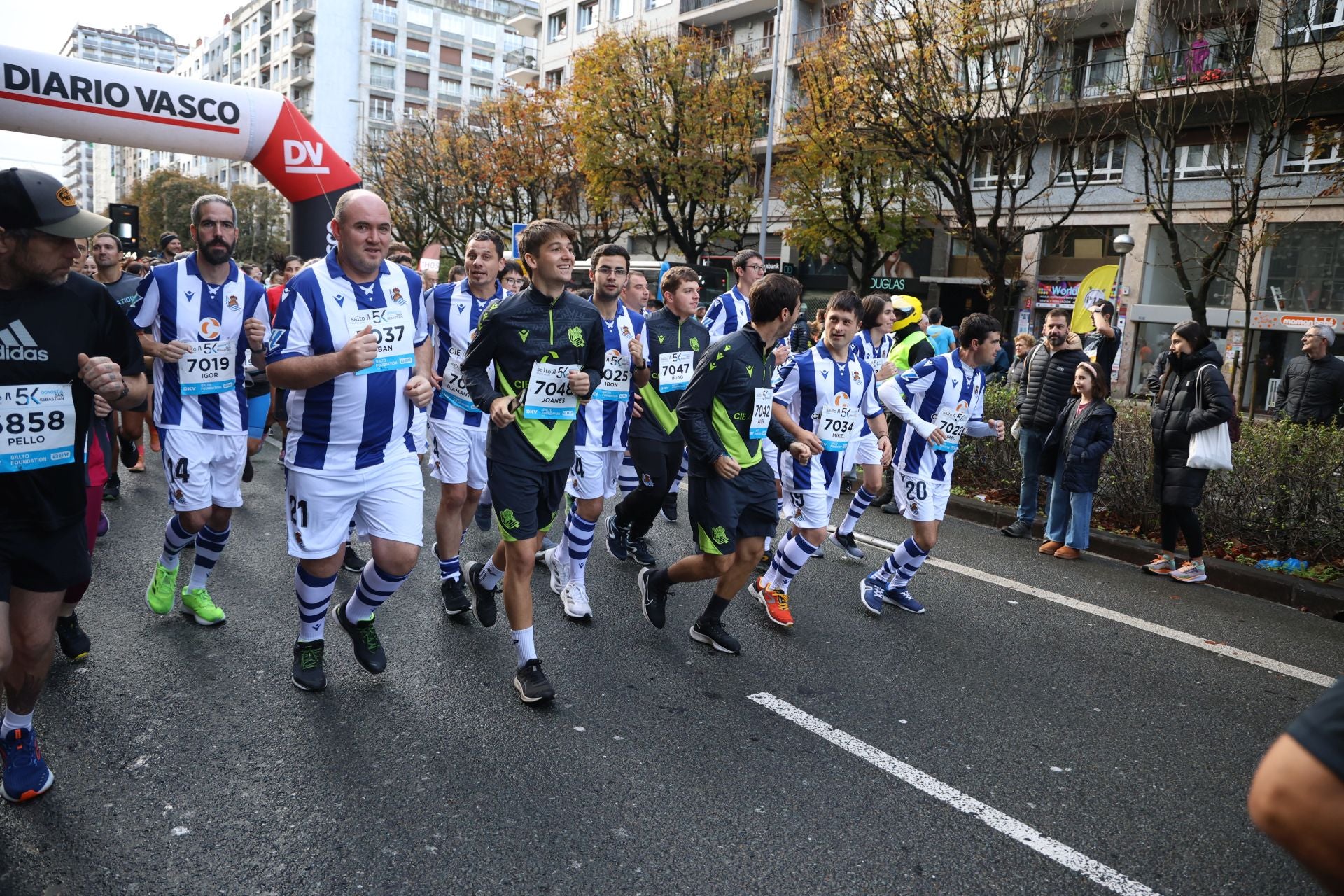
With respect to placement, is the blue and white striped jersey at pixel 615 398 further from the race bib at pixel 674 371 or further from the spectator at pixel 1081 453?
the spectator at pixel 1081 453

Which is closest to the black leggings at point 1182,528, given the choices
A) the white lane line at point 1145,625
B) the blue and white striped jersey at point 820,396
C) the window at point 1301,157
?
the white lane line at point 1145,625

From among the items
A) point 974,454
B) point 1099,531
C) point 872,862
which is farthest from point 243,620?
point 974,454

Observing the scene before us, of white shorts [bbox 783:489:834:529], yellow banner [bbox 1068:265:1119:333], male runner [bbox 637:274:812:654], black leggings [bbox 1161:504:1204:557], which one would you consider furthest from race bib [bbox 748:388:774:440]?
yellow banner [bbox 1068:265:1119:333]

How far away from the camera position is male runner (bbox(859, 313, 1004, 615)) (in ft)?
Result: 19.1

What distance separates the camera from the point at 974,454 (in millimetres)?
10242

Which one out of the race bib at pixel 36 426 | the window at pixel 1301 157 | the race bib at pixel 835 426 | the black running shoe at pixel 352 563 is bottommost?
the black running shoe at pixel 352 563

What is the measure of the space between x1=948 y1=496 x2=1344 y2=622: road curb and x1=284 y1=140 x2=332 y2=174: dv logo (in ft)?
25.2

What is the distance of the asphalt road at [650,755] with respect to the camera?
297 centimetres

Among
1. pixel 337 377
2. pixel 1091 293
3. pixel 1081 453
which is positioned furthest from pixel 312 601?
pixel 1091 293

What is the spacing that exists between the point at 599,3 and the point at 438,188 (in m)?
12.3

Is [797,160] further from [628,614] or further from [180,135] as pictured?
[628,614]

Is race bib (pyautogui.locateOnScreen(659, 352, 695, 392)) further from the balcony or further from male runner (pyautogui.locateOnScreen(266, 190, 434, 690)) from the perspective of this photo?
the balcony

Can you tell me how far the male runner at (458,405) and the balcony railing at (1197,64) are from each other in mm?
11982

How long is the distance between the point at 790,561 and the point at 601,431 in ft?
5.10
